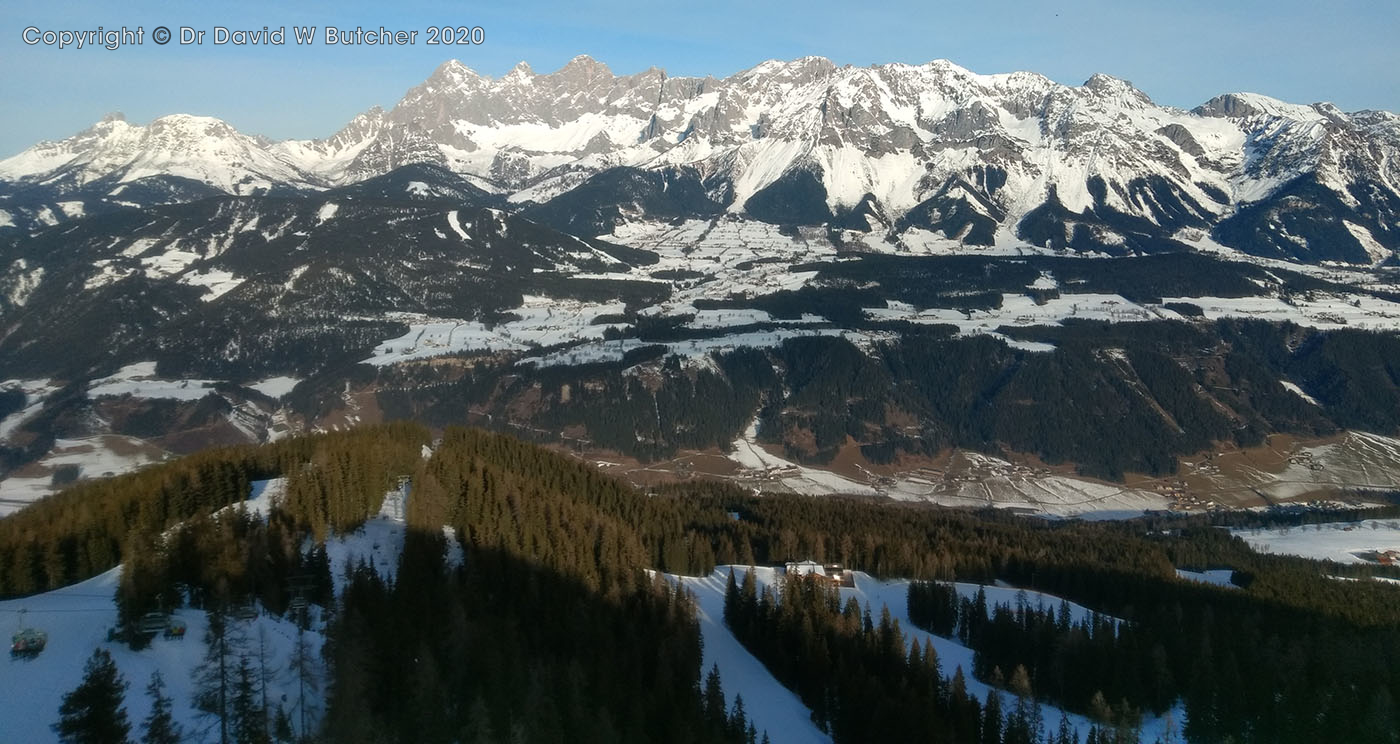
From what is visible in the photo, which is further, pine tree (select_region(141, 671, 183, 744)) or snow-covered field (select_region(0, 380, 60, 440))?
snow-covered field (select_region(0, 380, 60, 440))

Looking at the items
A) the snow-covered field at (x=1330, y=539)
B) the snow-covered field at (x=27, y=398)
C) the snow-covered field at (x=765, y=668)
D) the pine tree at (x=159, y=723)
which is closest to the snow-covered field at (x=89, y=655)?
the pine tree at (x=159, y=723)

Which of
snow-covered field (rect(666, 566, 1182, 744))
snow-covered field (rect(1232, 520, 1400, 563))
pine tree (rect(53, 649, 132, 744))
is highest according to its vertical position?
pine tree (rect(53, 649, 132, 744))

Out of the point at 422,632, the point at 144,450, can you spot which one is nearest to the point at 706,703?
the point at 422,632

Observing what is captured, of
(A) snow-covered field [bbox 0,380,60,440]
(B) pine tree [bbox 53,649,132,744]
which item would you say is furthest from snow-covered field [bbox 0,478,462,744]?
(A) snow-covered field [bbox 0,380,60,440]

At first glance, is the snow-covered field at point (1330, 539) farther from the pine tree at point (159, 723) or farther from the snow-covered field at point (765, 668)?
the pine tree at point (159, 723)

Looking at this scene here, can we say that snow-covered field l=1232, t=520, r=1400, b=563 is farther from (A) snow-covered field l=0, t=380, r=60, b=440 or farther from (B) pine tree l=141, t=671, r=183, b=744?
(A) snow-covered field l=0, t=380, r=60, b=440

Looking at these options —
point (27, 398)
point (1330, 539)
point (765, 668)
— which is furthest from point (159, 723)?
point (27, 398)
